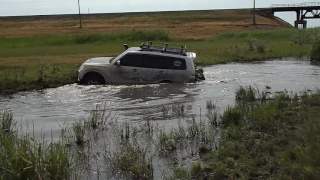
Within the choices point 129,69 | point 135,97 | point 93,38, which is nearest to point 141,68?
point 129,69

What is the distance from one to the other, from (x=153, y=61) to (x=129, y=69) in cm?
96

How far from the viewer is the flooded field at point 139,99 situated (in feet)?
37.9

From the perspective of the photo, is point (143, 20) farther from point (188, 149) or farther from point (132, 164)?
point (132, 164)

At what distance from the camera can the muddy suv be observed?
54.9 feet

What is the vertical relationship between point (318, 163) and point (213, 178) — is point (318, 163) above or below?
above

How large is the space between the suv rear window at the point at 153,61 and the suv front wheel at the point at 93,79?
100cm

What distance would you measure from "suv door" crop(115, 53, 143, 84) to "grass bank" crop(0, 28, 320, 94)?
2218 millimetres

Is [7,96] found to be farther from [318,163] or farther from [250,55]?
[250,55]

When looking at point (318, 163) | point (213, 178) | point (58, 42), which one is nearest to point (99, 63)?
point (213, 178)

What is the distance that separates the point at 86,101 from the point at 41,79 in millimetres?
3552

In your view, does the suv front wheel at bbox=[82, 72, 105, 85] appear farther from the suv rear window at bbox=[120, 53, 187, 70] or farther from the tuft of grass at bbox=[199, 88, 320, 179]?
the tuft of grass at bbox=[199, 88, 320, 179]

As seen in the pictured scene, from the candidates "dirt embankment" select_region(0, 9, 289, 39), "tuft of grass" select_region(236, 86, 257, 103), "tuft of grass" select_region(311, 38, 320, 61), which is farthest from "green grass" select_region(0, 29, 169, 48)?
"dirt embankment" select_region(0, 9, 289, 39)

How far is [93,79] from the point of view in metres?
16.8

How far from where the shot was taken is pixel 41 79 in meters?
17.0
